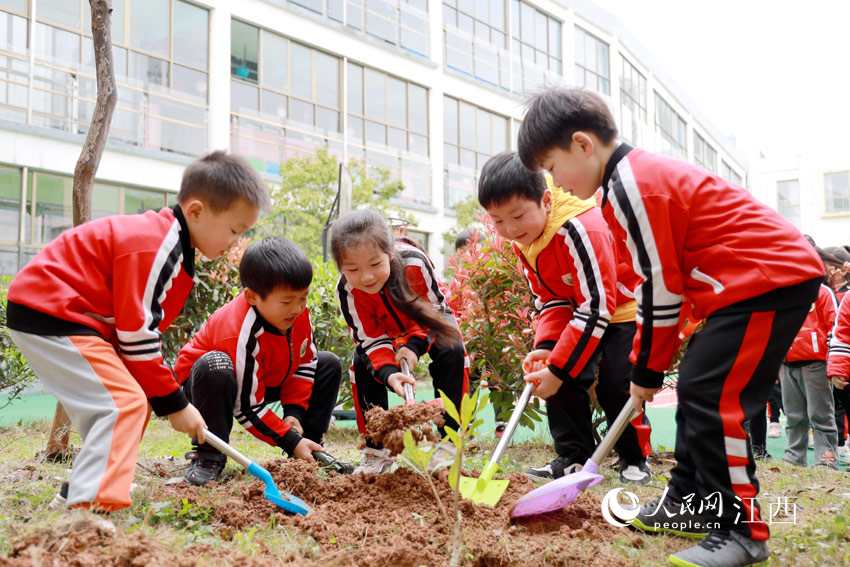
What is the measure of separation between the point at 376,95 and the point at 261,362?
16.1 metres

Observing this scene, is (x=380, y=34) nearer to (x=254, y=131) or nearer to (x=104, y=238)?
(x=254, y=131)

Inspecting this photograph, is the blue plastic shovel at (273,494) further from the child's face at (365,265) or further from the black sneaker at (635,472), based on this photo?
the black sneaker at (635,472)

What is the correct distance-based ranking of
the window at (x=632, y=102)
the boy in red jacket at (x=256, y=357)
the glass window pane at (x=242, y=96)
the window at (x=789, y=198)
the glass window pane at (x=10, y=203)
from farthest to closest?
1. the window at (x=789, y=198)
2. the window at (x=632, y=102)
3. the glass window pane at (x=242, y=96)
4. the glass window pane at (x=10, y=203)
5. the boy in red jacket at (x=256, y=357)

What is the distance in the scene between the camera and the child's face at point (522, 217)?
303cm

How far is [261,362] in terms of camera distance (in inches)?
133

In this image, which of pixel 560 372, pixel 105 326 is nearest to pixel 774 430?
pixel 560 372

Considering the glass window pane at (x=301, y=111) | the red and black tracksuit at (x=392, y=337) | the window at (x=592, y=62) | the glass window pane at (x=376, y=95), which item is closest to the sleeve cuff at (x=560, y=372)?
the red and black tracksuit at (x=392, y=337)

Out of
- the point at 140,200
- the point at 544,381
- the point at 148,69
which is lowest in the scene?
the point at 544,381

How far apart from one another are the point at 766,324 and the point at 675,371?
78.7 inches

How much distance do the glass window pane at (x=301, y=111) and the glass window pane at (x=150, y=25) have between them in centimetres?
334

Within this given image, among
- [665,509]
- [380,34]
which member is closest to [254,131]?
[380,34]

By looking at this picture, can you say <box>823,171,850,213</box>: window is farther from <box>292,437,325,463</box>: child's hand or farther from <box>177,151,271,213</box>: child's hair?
<box>177,151,271,213</box>: child's hair

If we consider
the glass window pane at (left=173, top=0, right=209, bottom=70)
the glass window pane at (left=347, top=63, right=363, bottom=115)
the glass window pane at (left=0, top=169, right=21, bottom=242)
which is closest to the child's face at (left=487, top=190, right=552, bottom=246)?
the glass window pane at (left=0, top=169, right=21, bottom=242)

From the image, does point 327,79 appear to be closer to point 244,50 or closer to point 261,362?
point 244,50
